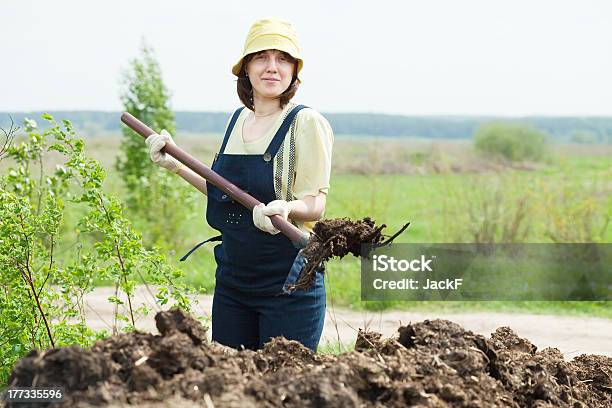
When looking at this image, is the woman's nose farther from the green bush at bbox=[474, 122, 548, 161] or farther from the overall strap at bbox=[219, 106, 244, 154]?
the green bush at bbox=[474, 122, 548, 161]

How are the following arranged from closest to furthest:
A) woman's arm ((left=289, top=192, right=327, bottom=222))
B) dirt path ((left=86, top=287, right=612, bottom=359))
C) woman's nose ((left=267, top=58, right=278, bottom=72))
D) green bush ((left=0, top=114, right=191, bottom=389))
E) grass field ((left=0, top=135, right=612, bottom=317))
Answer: woman's arm ((left=289, top=192, right=327, bottom=222)) → woman's nose ((left=267, top=58, right=278, bottom=72)) → green bush ((left=0, top=114, right=191, bottom=389)) → dirt path ((left=86, top=287, right=612, bottom=359)) → grass field ((left=0, top=135, right=612, bottom=317))

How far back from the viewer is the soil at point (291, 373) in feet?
7.53

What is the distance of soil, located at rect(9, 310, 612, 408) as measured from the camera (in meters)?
2.29

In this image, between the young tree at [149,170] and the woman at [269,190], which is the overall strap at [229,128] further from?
the young tree at [149,170]

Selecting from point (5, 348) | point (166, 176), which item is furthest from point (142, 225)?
point (5, 348)

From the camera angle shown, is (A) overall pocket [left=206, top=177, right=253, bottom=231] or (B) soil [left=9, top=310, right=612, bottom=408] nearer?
(B) soil [left=9, top=310, right=612, bottom=408]

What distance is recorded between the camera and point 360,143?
16406mm

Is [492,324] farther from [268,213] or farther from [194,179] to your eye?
[268,213]

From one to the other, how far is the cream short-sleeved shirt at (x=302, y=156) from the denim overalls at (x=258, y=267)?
28 mm

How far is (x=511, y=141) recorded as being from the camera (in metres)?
18.4

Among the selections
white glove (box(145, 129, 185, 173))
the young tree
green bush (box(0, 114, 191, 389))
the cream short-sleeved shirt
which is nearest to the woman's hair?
the cream short-sleeved shirt

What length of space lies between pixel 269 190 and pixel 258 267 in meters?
0.31

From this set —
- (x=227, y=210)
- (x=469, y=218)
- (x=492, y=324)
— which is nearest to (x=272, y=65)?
(x=227, y=210)

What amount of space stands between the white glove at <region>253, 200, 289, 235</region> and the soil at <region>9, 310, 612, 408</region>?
1.38 ft
